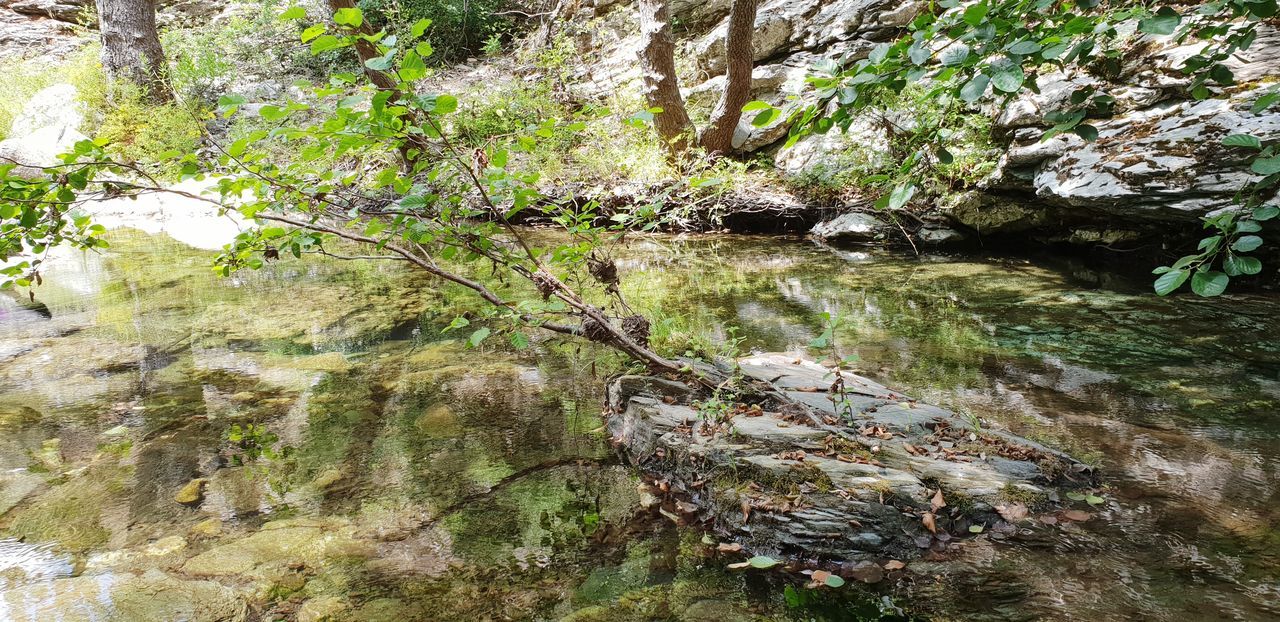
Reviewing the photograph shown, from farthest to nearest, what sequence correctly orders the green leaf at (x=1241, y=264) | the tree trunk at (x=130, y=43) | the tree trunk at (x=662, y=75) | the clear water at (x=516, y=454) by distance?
the tree trunk at (x=130, y=43), the tree trunk at (x=662, y=75), the clear water at (x=516, y=454), the green leaf at (x=1241, y=264)

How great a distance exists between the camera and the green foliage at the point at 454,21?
14758mm

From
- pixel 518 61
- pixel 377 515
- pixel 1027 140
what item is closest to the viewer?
pixel 377 515

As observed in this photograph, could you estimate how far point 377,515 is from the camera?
2.63 m

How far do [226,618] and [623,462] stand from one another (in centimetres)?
164

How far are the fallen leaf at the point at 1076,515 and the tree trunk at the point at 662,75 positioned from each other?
7.22 meters

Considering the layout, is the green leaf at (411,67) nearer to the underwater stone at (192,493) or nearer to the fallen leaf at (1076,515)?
the underwater stone at (192,493)

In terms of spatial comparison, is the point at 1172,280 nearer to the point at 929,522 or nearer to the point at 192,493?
the point at 929,522

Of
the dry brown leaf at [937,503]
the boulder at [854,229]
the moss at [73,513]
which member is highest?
the boulder at [854,229]

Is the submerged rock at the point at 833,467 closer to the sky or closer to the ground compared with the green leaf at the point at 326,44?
closer to the ground

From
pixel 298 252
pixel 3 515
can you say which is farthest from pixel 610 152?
pixel 3 515

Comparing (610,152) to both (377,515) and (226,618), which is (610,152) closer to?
(377,515)

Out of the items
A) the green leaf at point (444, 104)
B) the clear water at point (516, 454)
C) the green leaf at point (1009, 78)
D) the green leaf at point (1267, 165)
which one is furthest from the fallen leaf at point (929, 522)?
the green leaf at point (444, 104)

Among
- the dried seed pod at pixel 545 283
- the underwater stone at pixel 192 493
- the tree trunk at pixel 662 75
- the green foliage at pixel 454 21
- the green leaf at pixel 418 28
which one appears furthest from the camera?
the green foliage at pixel 454 21

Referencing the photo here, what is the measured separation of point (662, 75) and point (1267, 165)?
880 centimetres
